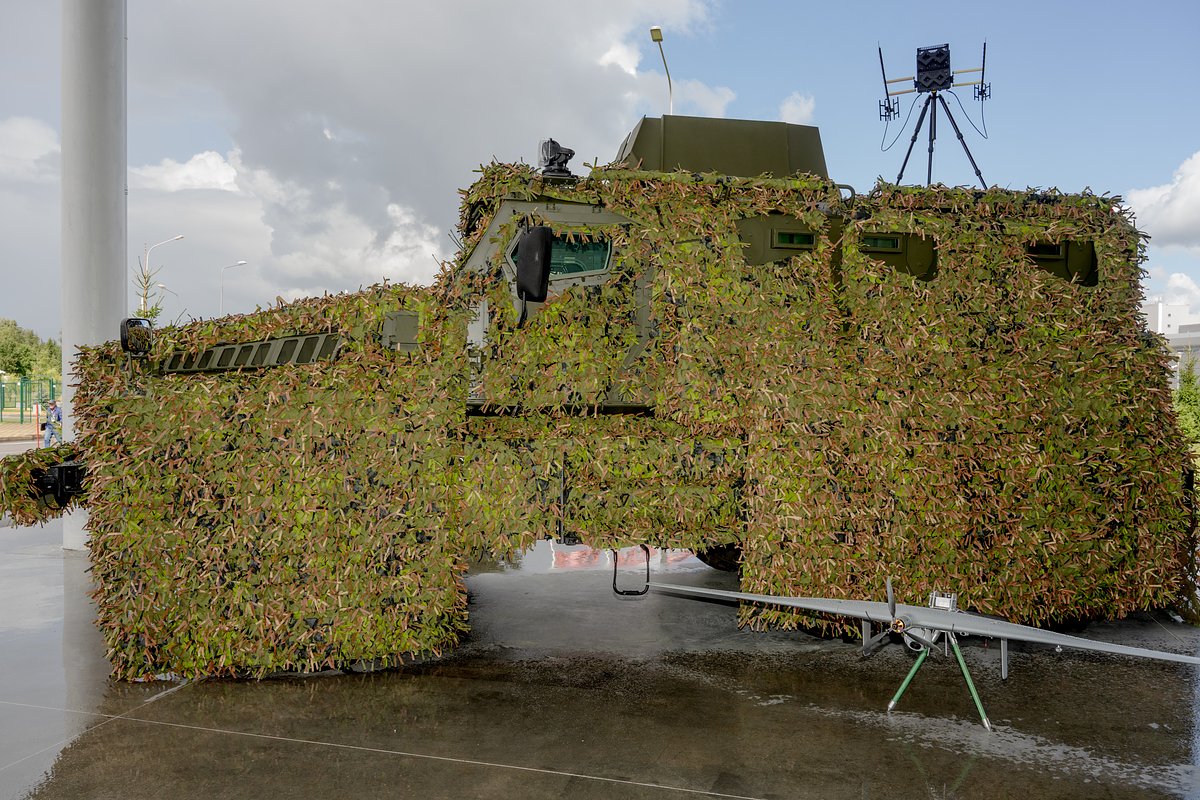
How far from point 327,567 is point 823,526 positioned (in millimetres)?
2776

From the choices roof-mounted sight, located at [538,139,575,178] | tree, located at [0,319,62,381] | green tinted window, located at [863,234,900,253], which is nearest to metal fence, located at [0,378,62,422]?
tree, located at [0,319,62,381]

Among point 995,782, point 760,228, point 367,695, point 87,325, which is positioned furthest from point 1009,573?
point 87,325

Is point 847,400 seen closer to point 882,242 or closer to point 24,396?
point 882,242

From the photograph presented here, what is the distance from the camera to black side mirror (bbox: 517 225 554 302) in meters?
4.09

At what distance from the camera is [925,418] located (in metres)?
4.71

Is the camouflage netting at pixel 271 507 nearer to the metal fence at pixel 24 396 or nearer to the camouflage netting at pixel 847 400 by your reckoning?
the camouflage netting at pixel 847 400

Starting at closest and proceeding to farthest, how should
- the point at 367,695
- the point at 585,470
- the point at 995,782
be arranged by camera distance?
1. the point at 995,782
2. the point at 367,695
3. the point at 585,470

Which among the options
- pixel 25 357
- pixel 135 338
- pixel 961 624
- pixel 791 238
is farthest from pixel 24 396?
pixel 961 624

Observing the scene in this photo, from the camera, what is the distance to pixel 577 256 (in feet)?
15.3

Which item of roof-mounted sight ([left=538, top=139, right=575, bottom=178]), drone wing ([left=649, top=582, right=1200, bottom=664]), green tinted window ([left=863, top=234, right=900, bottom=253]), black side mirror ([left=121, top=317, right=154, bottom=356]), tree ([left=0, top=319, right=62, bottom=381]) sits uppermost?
tree ([left=0, top=319, right=62, bottom=381])

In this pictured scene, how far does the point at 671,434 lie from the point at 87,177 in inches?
263

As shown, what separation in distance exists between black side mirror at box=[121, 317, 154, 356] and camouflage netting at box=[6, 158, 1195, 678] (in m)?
0.10

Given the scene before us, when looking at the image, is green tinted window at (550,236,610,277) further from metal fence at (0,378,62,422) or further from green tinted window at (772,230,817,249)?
metal fence at (0,378,62,422)

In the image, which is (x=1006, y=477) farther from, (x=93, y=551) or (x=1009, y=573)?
(x=93, y=551)
